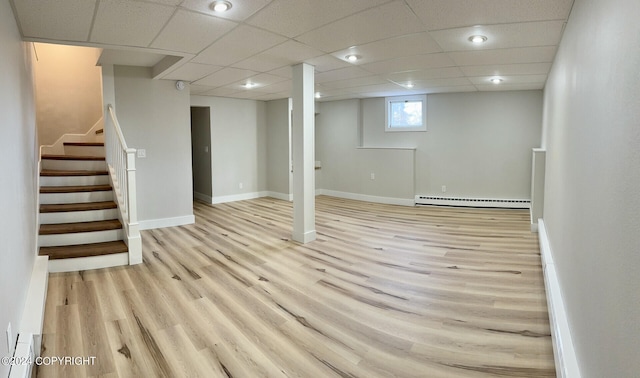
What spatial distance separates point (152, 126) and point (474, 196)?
5945 millimetres

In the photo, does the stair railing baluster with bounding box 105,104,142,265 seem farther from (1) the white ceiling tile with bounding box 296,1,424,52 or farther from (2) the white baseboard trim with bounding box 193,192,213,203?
(2) the white baseboard trim with bounding box 193,192,213,203

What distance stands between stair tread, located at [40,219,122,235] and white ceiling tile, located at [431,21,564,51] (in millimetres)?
4032

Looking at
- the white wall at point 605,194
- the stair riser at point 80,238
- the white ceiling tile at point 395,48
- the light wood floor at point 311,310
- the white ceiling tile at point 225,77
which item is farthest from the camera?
the white ceiling tile at point 225,77

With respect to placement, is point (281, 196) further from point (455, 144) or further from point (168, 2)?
point (168, 2)

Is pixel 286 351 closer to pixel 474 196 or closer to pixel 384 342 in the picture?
pixel 384 342

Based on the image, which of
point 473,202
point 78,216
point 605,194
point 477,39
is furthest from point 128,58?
point 473,202

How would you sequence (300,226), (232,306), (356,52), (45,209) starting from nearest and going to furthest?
1. (232,306)
2. (356,52)
3. (45,209)
4. (300,226)

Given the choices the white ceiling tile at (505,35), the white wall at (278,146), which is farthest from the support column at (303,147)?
the white wall at (278,146)

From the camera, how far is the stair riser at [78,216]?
414cm

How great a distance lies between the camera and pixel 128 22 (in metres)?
2.90

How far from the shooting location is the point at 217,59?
416cm

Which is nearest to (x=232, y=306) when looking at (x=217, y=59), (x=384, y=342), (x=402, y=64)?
(x=384, y=342)

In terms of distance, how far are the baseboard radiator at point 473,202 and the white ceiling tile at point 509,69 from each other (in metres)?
2.70

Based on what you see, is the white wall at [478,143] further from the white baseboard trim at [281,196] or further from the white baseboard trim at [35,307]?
the white baseboard trim at [35,307]
